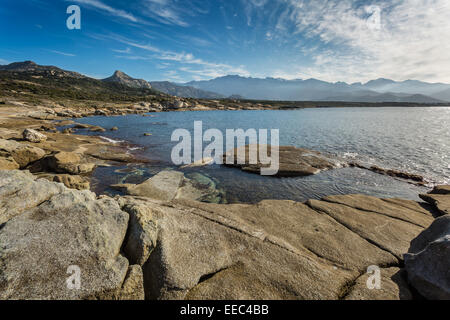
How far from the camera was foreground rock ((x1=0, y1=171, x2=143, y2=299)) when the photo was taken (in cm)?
400

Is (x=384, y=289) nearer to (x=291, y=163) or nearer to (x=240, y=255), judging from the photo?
(x=240, y=255)

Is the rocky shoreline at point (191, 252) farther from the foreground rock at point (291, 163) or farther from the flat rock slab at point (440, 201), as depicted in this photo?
the foreground rock at point (291, 163)

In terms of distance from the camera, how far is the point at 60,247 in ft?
15.1

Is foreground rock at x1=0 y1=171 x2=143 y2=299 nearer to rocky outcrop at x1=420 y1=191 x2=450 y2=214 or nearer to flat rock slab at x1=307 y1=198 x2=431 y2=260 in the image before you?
flat rock slab at x1=307 y1=198 x2=431 y2=260

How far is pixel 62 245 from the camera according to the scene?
15.3 feet

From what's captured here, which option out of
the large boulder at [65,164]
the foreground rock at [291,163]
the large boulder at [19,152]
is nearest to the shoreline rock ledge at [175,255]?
the large boulder at [65,164]

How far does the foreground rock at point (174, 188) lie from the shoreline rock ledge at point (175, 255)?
17.2 ft

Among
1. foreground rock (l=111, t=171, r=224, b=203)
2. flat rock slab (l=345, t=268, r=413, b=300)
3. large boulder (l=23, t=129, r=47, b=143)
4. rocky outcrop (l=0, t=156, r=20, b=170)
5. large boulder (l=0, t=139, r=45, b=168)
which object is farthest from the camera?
large boulder (l=23, t=129, r=47, b=143)

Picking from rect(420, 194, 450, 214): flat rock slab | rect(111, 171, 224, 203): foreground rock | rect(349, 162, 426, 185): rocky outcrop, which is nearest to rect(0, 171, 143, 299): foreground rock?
rect(111, 171, 224, 203): foreground rock

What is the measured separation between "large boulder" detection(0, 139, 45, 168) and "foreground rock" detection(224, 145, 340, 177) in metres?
16.8

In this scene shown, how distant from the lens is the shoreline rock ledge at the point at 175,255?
14.2 feet

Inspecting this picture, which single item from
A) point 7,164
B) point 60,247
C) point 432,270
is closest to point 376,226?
Answer: point 432,270

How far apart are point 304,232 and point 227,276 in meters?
4.31
